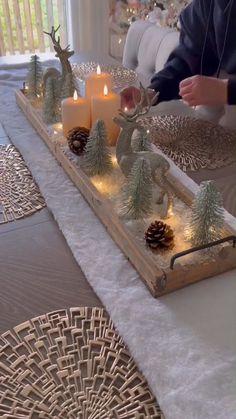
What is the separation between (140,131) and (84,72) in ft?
2.32

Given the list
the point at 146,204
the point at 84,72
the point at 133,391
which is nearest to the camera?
the point at 133,391

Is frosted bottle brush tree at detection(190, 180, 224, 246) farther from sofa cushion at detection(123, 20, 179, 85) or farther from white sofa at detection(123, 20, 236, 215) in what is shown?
sofa cushion at detection(123, 20, 179, 85)

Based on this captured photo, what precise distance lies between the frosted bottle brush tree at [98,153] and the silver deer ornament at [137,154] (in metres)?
0.03

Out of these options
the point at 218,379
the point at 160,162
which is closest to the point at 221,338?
the point at 218,379

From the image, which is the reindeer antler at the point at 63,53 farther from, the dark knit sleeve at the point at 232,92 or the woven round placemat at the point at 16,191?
the dark knit sleeve at the point at 232,92

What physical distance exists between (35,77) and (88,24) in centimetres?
158

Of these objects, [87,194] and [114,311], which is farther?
[87,194]

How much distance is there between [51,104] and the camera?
97cm

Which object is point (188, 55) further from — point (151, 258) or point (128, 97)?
point (151, 258)

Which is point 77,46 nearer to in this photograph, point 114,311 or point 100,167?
point 100,167

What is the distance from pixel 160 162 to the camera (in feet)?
2.20

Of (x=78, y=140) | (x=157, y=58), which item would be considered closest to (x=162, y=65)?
(x=157, y=58)

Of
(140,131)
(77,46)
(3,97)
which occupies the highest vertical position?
(140,131)

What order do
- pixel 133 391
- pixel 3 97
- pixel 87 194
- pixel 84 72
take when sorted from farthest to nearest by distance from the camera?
pixel 84 72 < pixel 3 97 < pixel 87 194 < pixel 133 391
